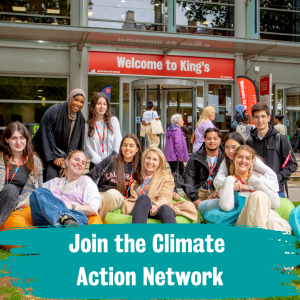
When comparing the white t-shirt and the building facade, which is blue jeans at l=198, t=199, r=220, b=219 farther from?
the building facade

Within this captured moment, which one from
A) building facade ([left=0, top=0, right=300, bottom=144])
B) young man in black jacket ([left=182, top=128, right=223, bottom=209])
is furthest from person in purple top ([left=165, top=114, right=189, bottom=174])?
building facade ([left=0, top=0, right=300, bottom=144])

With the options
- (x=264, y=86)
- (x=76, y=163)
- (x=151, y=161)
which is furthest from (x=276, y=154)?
(x=264, y=86)

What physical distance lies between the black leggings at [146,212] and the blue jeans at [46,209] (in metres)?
0.57

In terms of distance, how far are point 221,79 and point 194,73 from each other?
1061mm

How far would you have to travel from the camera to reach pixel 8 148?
13.2 feet

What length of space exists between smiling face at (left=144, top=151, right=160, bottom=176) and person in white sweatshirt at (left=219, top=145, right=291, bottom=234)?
78cm

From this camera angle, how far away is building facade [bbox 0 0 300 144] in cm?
1100

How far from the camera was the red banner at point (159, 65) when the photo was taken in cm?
1167

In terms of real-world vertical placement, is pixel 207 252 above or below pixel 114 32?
below

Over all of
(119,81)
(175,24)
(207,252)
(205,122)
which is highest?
(175,24)

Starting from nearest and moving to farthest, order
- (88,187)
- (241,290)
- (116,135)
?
1. (241,290)
2. (88,187)
3. (116,135)

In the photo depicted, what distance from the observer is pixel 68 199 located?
12.2 ft

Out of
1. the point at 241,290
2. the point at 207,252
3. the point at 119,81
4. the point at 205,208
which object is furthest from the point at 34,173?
the point at 119,81

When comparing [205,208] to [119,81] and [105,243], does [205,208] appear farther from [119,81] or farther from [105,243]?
[119,81]
